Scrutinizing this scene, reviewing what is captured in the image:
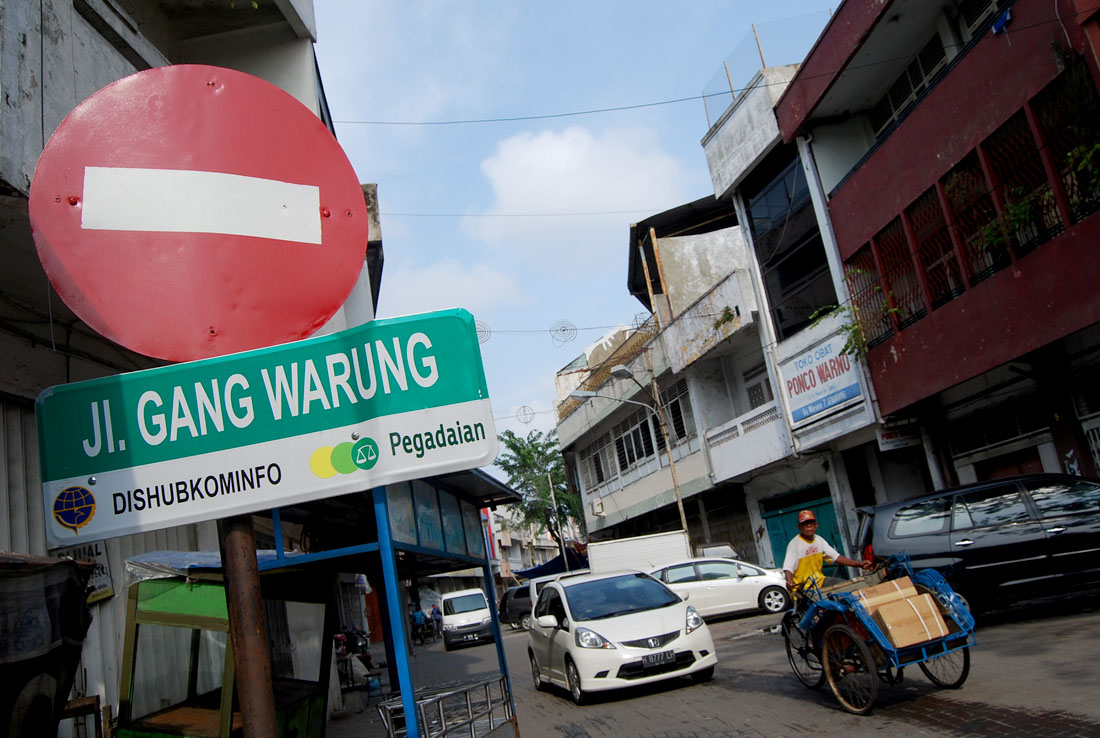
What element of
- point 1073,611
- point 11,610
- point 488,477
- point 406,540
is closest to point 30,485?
point 11,610

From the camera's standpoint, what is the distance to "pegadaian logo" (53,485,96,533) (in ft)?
6.82

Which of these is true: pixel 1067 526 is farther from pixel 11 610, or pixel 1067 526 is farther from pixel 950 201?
pixel 11 610

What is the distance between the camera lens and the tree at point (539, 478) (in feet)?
186

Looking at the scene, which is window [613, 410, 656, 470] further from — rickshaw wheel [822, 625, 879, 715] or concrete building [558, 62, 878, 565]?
rickshaw wheel [822, 625, 879, 715]

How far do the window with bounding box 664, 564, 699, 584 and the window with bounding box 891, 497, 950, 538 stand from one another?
364 inches

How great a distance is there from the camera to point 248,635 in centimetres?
195

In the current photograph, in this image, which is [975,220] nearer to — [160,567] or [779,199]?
[779,199]

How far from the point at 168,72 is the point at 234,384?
0.90 m

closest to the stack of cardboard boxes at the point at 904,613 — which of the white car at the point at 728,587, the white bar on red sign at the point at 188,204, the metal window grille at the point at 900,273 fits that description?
the white bar on red sign at the point at 188,204

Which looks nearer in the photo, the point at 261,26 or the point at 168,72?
the point at 168,72

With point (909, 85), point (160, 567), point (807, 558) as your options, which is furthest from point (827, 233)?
point (160, 567)

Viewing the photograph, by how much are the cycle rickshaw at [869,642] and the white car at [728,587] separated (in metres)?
11.5

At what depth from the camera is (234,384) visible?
85.1 inches

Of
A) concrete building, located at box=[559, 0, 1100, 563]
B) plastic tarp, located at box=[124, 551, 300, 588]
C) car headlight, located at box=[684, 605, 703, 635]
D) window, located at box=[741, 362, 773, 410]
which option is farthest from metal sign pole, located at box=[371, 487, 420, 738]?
window, located at box=[741, 362, 773, 410]
